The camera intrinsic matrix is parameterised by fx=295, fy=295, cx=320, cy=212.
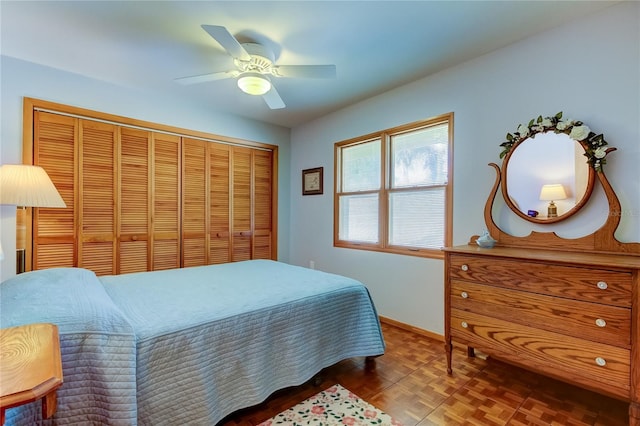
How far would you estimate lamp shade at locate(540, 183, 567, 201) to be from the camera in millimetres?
2039

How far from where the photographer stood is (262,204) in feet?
13.8

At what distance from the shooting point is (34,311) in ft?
3.91

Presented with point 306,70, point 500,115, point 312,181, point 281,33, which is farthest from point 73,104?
point 500,115

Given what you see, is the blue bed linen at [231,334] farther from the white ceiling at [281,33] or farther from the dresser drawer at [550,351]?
the white ceiling at [281,33]

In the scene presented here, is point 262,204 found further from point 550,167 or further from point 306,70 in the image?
point 550,167

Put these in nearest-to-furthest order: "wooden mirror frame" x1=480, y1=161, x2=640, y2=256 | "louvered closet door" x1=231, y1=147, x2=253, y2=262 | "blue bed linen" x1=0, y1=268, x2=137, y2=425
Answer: "blue bed linen" x1=0, y1=268, x2=137, y2=425, "wooden mirror frame" x1=480, y1=161, x2=640, y2=256, "louvered closet door" x1=231, y1=147, x2=253, y2=262

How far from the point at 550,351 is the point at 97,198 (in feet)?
12.7

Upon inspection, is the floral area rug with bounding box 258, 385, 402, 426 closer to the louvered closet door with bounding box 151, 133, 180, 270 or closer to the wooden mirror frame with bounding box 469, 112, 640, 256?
the wooden mirror frame with bounding box 469, 112, 640, 256

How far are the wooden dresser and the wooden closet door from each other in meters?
2.70

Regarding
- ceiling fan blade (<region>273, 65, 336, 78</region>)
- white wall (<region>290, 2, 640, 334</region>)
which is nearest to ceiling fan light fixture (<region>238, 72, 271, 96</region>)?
ceiling fan blade (<region>273, 65, 336, 78</region>)

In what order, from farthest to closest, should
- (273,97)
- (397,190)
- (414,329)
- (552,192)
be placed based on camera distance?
(397,190), (414,329), (273,97), (552,192)

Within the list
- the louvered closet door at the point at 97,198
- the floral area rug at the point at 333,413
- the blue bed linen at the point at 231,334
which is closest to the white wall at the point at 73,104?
the louvered closet door at the point at 97,198

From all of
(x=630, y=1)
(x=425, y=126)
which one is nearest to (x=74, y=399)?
(x=425, y=126)

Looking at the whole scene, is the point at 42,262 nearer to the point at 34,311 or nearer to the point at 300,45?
the point at 34,311
